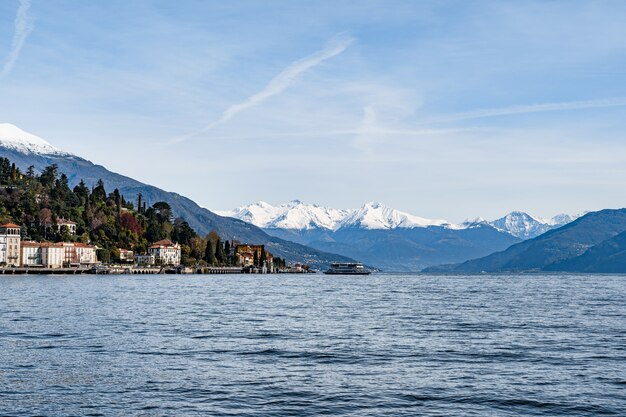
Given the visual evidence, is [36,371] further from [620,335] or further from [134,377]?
[620,335]

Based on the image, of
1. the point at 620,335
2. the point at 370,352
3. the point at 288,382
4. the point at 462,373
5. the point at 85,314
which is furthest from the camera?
the point at 85,314

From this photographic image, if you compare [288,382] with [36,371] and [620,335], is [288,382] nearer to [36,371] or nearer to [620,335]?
[36,371]

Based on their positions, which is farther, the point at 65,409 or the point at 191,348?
the point at 191,348

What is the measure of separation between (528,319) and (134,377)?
53.1 metres

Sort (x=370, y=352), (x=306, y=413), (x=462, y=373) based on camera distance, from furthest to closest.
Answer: (x=370, y=352) < (x=462, y=373) < (x=306, y=413)

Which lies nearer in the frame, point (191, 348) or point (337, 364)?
point (337, 364)

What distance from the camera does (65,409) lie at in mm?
36781

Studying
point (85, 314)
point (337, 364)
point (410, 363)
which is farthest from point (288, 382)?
point (85, 314)

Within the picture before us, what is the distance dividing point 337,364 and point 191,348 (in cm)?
1249

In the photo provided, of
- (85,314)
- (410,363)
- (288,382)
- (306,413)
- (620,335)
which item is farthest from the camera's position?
(85,314)

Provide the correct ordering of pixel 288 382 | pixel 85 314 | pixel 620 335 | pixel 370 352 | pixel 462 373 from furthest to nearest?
pixel 85 314
pixel 620 335
pixel 370 352
pixel 462 373
pixel 288 382

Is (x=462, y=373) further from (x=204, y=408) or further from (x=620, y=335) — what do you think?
(x=620, y=335)

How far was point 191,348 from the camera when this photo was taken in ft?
186

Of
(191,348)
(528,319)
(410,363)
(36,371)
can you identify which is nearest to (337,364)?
(410,363)
